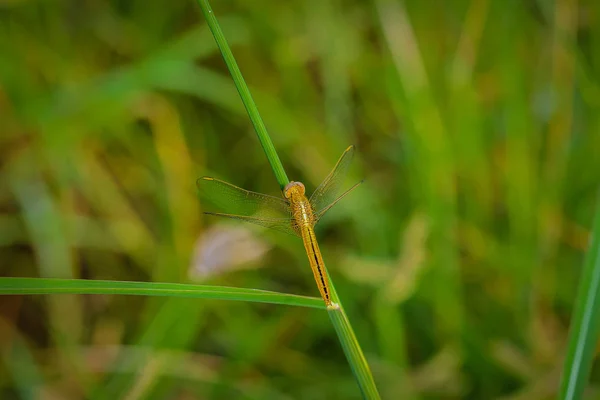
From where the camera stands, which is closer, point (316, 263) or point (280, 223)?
point (316, 263)

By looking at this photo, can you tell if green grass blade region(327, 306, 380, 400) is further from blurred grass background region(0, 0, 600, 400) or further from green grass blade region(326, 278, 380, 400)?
blurred grass background region(0, 0, 600, 400)

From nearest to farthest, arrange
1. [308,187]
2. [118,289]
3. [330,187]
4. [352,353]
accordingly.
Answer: [118,289] < [352,353] < [330,187] < [308,187]

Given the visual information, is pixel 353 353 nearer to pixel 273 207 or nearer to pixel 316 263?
pixel 316 263

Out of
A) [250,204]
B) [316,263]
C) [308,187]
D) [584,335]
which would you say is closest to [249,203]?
[250,204]

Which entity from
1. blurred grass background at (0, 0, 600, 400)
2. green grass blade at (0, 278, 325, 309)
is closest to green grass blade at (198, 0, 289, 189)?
green grass blade at (0, 278, 325, 309)

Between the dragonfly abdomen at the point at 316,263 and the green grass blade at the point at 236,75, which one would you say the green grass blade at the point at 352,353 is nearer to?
the dragonfly abdomen at the point at 316,263

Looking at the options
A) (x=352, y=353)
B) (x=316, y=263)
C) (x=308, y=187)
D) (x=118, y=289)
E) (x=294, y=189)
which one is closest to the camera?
(x=118, y=289)
